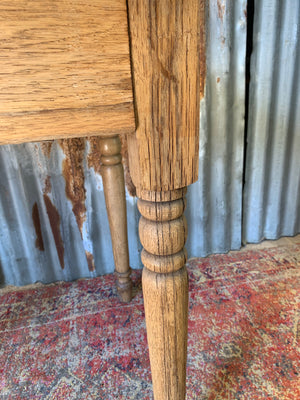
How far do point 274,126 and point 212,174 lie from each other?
0.39 meters

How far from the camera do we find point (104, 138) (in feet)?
3.64

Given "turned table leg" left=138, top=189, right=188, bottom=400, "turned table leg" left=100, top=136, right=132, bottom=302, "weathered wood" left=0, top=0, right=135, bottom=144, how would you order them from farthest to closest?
"turned table leg" left=100, top=136, right=132, bottom=302 < "turned table leg" left=138, top=189, right=188, bottom=400 < "weathered wood" left=0, top=0, right=135, bottom=144

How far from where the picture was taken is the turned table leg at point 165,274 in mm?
531

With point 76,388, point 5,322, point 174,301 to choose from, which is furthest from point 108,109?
point 5,322

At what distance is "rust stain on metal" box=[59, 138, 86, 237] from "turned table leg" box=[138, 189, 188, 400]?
0.90m

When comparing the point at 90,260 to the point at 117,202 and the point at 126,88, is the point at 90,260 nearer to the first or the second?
the point at 117,202

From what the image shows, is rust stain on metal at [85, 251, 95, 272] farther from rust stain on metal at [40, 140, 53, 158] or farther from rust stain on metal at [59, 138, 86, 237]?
rust stain on metal at [40, 140, 53, 158]

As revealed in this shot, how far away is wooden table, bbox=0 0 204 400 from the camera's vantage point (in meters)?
0.40

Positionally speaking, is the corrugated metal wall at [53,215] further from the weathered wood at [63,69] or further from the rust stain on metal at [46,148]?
the weathered wood at [63,69]

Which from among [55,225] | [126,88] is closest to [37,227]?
[55,225]

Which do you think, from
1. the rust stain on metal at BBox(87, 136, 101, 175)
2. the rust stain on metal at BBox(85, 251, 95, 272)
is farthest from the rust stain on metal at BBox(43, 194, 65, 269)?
the rust stain on metal at BBox(87, 136, 101, 175)

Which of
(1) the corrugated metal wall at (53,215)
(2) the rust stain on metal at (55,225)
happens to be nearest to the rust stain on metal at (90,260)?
(1) the corrugated metal wall at (53,215)

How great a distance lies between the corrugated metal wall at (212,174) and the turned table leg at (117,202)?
294 millimetres

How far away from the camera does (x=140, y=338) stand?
42.7 inches
